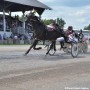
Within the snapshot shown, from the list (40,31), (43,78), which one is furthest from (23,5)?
(43,78)

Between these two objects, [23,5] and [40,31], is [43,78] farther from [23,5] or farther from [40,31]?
[23,5]

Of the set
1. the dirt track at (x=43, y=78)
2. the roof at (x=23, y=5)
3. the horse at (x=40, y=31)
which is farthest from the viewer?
the roof at (x=23, y=5)

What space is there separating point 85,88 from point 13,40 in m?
35.4

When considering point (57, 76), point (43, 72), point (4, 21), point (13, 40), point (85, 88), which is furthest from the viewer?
point (4, 21)

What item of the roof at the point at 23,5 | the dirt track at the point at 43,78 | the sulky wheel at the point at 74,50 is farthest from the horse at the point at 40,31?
the roof at the point at 23,5

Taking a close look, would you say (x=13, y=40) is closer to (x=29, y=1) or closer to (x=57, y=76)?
(x=29, y=1)

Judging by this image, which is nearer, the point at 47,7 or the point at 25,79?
the point at 25,79

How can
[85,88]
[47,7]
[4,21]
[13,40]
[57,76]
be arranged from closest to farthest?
[85,88]
[57,76]
[13,40]
[4,21]
[47,7]

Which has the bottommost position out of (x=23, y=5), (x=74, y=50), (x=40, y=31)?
(x=74, y=50)

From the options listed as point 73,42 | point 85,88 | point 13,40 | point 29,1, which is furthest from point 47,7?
point 85,88

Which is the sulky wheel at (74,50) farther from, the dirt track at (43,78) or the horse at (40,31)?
the dirt track at (43,78)

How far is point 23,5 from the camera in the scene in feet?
176

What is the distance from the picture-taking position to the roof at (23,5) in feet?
166

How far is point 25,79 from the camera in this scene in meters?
11.8
